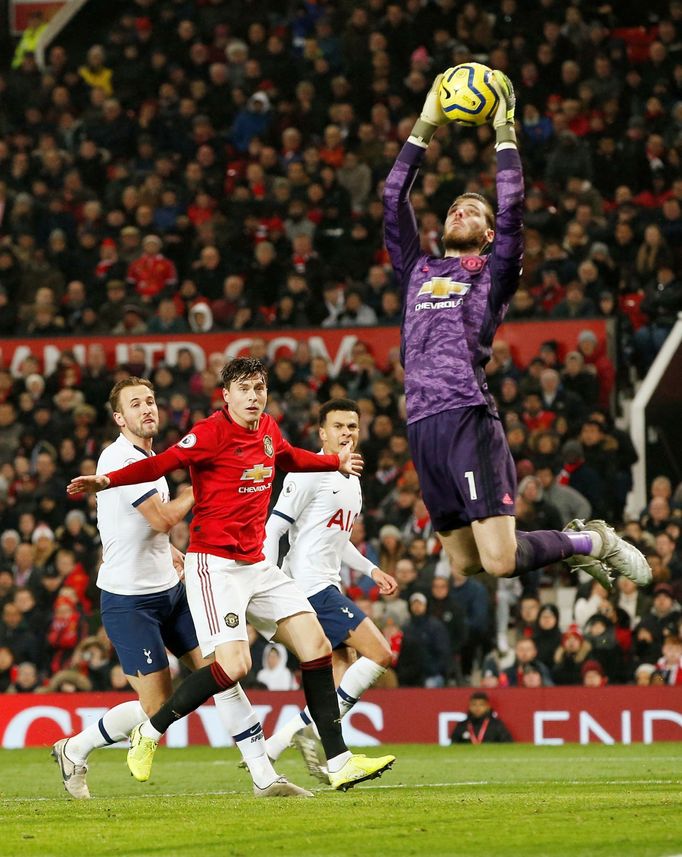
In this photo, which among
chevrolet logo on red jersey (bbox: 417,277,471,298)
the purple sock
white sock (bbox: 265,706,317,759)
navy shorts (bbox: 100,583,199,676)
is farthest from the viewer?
white sock (bbox: 265,706,317,759)

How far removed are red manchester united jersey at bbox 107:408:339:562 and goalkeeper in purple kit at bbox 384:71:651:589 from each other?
36.6 inches

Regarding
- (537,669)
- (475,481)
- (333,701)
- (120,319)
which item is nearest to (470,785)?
(333,701)

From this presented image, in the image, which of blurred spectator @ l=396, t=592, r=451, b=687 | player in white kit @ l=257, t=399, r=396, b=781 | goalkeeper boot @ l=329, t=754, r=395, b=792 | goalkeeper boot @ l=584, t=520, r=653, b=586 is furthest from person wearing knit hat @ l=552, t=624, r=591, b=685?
goalkeeper boot @ l=329, t=754, r=395, b=792

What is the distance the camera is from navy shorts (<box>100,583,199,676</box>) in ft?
32.3

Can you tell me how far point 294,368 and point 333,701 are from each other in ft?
34.7

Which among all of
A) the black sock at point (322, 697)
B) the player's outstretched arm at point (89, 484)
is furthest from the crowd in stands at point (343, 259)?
the player's outstretched arm at point (89, 484)

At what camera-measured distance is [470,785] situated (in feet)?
33.7

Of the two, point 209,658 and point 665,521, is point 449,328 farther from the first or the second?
point 665,521

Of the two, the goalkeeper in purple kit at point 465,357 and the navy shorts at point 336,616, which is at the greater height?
the goalkeeper in purple kit at point 465,357

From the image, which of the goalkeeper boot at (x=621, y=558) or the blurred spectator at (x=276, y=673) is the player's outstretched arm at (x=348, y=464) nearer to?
the goalkeeper boot at (x=621, y=558)

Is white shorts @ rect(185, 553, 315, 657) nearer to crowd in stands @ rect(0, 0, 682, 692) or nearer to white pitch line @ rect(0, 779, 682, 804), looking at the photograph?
white pitch line @ rect(0, 779, 682, 804)

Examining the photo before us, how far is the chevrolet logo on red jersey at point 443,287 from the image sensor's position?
29.6 feet

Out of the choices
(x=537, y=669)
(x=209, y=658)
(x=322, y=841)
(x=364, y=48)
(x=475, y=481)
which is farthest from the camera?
(x=364, y=48)

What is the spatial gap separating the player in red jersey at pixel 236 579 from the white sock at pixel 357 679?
6.06 feet
